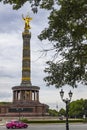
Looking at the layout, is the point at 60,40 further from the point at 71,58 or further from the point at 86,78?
the point at 86,78

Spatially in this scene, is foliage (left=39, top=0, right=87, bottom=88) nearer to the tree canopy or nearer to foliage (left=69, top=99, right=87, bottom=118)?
the tree canopy

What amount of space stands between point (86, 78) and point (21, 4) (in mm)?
5512

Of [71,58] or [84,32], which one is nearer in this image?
[84,32]

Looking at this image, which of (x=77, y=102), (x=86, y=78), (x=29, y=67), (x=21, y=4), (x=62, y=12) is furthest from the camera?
(x=77, y=102)

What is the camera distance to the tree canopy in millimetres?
14086

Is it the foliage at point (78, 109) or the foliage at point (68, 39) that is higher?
the foliage at point (78, 109)

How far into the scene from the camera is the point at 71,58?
16.7m

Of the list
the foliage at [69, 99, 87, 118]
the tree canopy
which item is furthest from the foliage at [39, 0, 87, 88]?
the foliage at [69, 99, 87, 118]

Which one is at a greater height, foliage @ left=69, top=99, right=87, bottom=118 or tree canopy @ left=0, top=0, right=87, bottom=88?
foliage @ left=69, top=99, right=87, bottom=118

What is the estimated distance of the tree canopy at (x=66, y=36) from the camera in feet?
46.2

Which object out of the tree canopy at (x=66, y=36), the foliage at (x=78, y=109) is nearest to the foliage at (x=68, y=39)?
the tree canopy at (x=66, y=36)

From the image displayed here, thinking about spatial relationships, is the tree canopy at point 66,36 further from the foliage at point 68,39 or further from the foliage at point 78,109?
the foliage at point 78,109

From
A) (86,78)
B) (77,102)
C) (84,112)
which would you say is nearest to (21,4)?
(86,78)

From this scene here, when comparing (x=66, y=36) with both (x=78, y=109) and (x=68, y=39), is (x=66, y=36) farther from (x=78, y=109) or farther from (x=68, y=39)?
(x=78, y=109)
